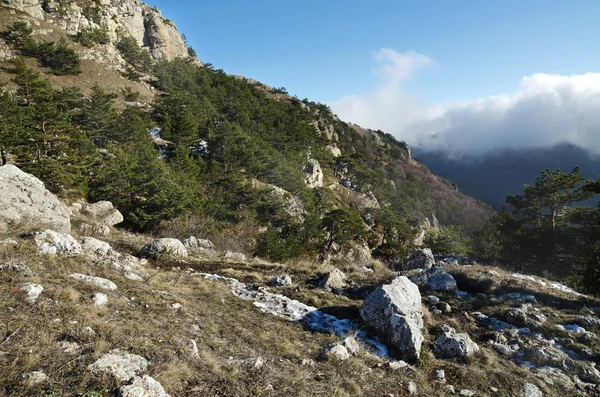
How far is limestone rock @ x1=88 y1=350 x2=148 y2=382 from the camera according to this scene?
3.36 meters

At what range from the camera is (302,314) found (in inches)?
307

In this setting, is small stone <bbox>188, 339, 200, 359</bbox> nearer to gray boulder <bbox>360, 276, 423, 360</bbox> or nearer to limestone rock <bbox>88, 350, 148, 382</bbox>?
limestone rock <bbox>88, 350, 148, 382</bbox>

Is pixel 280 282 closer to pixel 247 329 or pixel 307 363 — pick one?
pixel 247 329

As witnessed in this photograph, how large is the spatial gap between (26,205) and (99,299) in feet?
22.9

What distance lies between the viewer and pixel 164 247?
460 inches

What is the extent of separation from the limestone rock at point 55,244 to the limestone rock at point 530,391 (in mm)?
10578

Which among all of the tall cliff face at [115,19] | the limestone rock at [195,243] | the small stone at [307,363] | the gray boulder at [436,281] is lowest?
the limestone rock at [195,243]

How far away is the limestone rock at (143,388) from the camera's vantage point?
10.3ft

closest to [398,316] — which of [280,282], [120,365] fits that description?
[280,282]

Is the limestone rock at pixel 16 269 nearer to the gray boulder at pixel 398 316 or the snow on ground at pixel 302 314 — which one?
the snow on ground at pixel 302 314

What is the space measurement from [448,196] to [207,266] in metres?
113

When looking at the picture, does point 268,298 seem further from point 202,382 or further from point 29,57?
point 29,57

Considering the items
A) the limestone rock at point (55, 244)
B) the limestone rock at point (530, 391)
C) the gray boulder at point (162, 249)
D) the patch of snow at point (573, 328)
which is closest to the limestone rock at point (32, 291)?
the limestone rock at point (55, 244)

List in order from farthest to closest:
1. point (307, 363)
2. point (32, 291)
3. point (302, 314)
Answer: point (302, 314), point (307, 363), point (32, 291)
